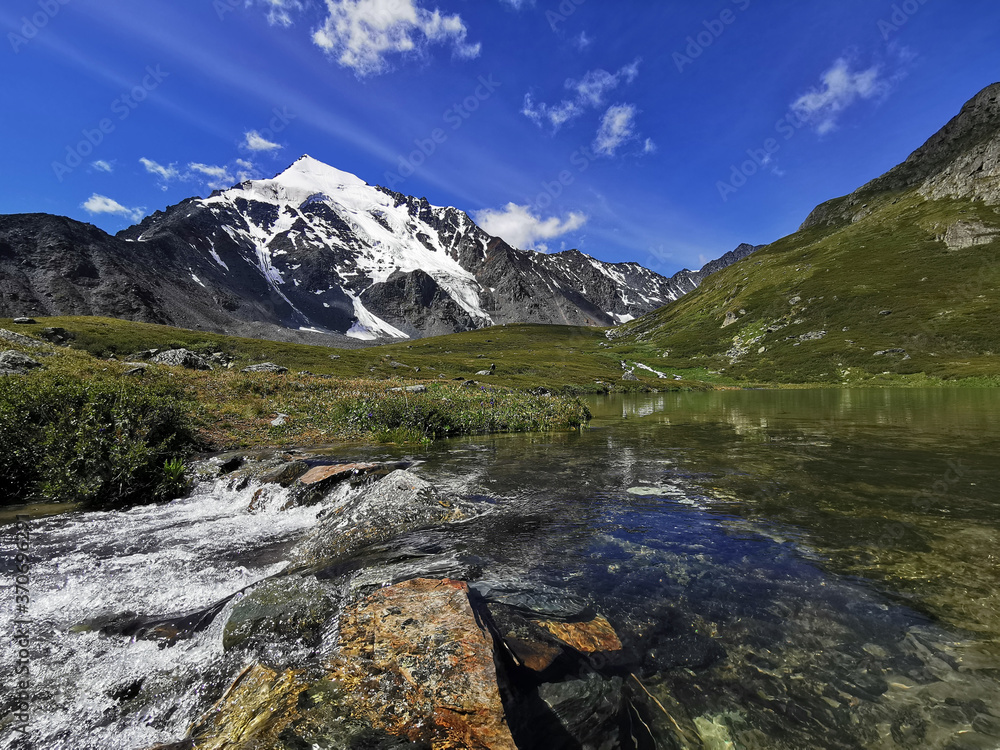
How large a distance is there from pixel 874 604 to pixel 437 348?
603ft

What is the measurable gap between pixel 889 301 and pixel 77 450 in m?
178

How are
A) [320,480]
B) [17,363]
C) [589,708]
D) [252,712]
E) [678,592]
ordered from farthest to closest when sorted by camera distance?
[17,363]
[320,480]
[678,592]
[589,708]
[252,712]

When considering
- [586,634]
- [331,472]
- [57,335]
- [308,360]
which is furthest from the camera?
[308,360]

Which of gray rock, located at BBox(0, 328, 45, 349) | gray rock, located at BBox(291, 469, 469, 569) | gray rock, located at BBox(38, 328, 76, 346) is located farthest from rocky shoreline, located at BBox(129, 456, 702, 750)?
gray rock, located at BBox(38, 328, 76, 346)

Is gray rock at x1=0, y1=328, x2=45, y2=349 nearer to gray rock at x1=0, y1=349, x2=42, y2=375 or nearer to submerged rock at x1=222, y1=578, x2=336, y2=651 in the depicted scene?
gray rock at x1=0, y1=349, x2=42, y2=375

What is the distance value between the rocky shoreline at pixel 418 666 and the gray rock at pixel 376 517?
1.19m

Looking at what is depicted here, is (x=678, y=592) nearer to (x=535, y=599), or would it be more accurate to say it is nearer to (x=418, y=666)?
(x=535, y=599)

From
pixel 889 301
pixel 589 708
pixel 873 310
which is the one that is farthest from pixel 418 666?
pixel 889 301

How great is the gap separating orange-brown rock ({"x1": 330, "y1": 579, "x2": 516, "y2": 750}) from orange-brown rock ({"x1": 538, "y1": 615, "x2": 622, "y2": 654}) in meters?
1.24

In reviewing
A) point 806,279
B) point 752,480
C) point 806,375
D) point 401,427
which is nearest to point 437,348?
point 806,375

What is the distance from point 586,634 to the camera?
6.30 metres

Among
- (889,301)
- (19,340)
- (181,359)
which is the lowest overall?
(181,359)

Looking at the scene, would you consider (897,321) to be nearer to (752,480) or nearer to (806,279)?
(806,279)

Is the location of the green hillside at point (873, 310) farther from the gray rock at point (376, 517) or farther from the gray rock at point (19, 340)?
the gray rock at point (19, 340)
